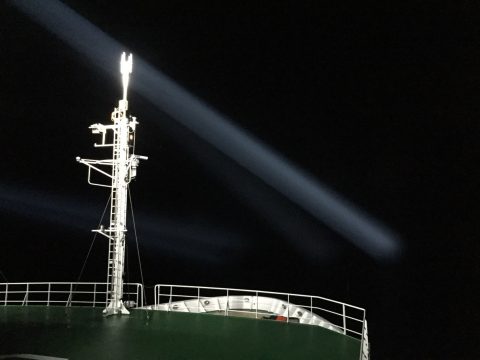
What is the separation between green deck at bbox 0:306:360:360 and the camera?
249 inches

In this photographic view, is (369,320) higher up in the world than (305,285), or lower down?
lower down

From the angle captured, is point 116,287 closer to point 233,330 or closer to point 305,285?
point 233,330

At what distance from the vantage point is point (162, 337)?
7.32 metres

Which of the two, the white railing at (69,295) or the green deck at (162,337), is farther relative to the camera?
the white railing at (69,295)

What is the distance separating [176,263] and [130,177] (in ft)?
156

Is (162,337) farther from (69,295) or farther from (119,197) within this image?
(69,295)

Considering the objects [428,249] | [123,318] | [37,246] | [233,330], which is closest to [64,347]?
[123,318]

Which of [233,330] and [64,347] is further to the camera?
[233,330]

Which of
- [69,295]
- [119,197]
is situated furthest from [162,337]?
[69,295]

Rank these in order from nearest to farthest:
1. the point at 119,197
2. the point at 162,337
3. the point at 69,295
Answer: the point at 162,337, the point at 119,197, the point at 69,295

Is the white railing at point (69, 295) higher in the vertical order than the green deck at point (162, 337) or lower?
higher

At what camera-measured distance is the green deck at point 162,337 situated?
20.7 feet

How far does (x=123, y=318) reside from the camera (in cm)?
901

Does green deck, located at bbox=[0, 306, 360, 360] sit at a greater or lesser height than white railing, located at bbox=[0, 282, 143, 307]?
lesser
